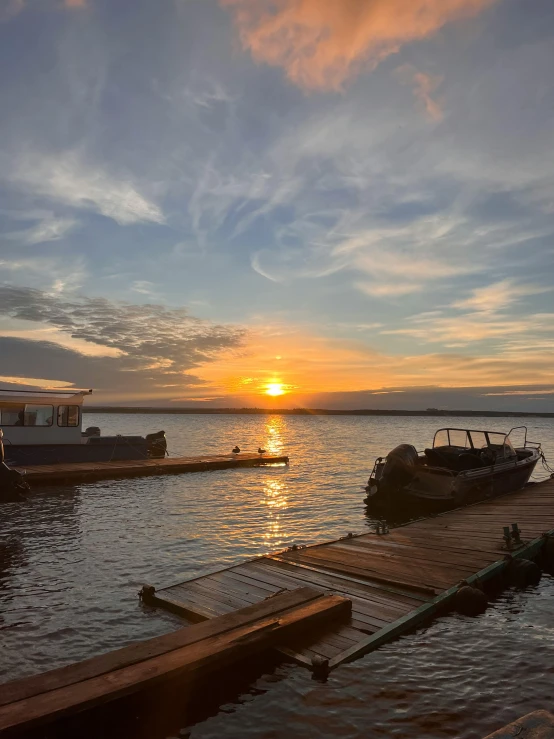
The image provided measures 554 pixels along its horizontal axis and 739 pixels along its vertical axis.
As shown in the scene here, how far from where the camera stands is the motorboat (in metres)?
25.8

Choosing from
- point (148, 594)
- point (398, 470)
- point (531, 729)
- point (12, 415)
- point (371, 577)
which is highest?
point (12, 415)

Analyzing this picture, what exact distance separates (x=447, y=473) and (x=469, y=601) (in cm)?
1065

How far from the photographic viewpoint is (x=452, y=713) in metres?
6.38

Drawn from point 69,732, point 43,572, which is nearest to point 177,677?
point 69,732

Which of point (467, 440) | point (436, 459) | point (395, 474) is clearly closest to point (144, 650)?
point (395, 474)

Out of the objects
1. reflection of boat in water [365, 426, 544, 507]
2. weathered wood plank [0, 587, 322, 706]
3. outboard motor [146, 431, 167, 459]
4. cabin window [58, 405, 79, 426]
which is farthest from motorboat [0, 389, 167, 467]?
weathered wood plank [0, 587, 322, 706]

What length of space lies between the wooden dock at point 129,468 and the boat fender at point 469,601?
1914cm

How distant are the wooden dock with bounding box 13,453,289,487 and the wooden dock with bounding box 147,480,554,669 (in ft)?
52.0

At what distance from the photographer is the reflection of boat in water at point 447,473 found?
1923 cm

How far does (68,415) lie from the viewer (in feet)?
90.0

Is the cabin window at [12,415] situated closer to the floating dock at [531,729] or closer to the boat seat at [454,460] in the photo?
the boat seat at [454,460]

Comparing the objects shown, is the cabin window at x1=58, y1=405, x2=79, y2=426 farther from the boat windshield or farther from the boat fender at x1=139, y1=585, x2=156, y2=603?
the boat fender at x1=139, y1=585, x2=156, y2=603

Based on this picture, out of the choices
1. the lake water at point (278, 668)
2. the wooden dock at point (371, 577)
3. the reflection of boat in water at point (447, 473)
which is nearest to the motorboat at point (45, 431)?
the lake water at point (278, 668)

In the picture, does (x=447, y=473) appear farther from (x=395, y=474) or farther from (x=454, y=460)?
(x=395, y=474)
